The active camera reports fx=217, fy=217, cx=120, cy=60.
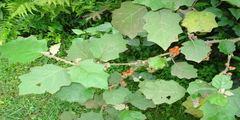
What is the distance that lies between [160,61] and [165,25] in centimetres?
21

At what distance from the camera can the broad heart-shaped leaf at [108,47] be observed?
874 millimetres

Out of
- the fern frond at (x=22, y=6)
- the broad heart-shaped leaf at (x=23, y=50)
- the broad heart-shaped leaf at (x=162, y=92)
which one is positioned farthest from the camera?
the fern frond at (x=22, y=6)

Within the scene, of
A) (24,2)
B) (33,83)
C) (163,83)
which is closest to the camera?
(33,83)

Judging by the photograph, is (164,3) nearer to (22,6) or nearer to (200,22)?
(200,22)

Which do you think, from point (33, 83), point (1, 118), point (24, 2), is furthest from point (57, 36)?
point (33, 83)

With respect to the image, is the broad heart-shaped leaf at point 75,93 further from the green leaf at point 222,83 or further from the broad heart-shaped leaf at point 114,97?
the green leaf at point 222,83

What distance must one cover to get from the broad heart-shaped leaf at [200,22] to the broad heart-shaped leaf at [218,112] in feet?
0.89

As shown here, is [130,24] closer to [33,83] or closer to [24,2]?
[33,83]

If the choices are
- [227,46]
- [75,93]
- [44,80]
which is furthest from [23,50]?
[227,46]

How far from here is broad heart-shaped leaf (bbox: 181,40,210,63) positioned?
822 millimetres

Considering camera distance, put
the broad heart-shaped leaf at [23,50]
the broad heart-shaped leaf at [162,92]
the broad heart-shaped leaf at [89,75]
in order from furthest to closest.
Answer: the broad heart-shaped leaf at [162,92]
the broad heart-shaped leaf at [23,50]
the broad heart-shaped leaf at [89,75]

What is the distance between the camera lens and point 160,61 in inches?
36.8

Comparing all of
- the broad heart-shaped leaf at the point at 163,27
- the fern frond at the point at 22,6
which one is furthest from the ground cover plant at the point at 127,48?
the fern frond at the point at 22,6

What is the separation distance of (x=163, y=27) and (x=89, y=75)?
12.0 inches
